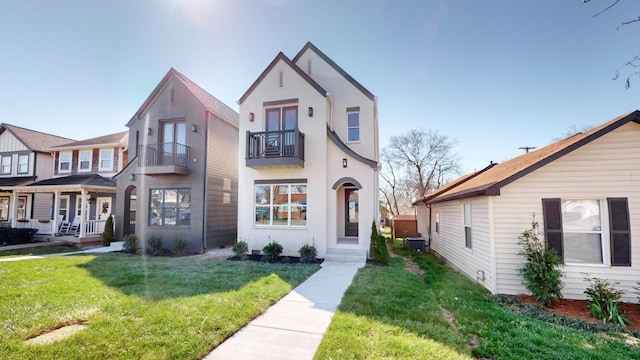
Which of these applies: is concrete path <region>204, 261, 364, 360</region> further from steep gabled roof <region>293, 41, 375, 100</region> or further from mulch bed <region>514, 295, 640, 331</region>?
steep gabled roof <region>293, 41, 375, 100</region>

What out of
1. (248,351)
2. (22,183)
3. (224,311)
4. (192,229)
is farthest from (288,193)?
(22,183)

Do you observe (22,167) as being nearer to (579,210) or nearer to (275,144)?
(275,144)

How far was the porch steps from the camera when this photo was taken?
33.7 feet

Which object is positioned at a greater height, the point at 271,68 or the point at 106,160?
the point at 271,68

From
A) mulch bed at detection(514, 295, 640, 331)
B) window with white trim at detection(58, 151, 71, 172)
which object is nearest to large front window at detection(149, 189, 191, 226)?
window with white trim at detection(58, 151, 71, 172)

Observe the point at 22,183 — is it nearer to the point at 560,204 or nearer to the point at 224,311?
the point at 224,311

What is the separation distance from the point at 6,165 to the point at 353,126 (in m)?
25.5

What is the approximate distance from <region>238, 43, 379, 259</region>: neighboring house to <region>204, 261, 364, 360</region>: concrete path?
3.96 m

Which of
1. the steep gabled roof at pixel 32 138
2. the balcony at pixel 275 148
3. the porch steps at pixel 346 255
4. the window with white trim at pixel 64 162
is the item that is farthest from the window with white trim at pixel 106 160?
the porch steps at pixel 346 255

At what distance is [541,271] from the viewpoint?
235 inches

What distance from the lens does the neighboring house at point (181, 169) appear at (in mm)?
12625

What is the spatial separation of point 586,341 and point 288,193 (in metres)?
9.14

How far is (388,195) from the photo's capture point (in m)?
36.4

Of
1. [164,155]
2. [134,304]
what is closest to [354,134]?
[164,155]
